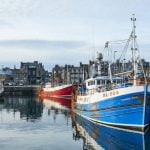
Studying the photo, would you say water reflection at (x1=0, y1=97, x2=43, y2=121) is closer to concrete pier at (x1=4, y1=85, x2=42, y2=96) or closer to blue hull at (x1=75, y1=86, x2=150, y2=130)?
blue hull at (x1=75, y1=86, x2=150, y2=130)

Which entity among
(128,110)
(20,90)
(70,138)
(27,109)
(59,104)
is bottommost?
(27,109)

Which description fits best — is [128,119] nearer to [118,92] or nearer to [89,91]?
[118,92]

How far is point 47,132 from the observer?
136ft

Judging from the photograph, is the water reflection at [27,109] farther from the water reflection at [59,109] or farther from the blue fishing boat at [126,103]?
the blue fishing boat at [126,103]

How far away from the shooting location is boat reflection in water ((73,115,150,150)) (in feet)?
104

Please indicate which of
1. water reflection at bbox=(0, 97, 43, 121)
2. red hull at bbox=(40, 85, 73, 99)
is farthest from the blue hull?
red hull at bbox=(40, 85, 73, 99)

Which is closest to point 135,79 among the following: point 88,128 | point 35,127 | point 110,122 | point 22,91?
point 110,122

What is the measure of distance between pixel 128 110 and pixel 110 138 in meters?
3.07

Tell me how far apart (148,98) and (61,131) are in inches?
421

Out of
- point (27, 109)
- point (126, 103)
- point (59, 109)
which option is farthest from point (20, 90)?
point (126, 103)

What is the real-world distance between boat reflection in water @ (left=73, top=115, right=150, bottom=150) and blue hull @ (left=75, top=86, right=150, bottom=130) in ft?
2.28

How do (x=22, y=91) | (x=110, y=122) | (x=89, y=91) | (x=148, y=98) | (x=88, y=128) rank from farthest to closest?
(x=22, y=91) < (x=89, y=91) < (x=88, y=128) < (x=110, y=122) < (x=148, y=98)

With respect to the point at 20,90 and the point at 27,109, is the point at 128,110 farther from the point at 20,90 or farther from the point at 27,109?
the point at 20,90

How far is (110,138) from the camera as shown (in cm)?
3528
